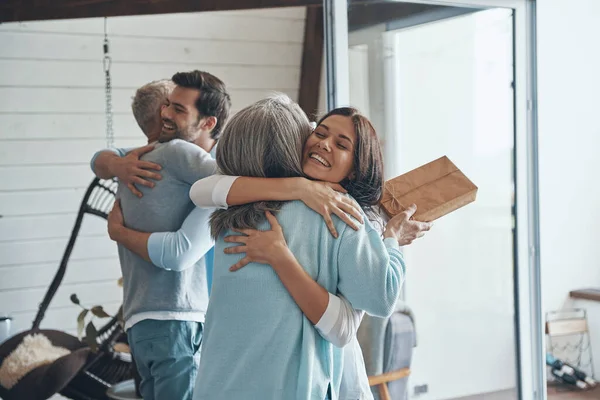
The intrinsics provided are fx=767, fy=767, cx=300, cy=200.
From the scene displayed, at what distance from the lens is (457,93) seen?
3.38m

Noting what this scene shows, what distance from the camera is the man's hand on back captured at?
206 centimetres

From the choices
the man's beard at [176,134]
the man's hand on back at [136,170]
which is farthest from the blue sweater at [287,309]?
the man's beard at [176,134]

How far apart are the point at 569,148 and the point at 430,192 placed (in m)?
Answer: 2.95

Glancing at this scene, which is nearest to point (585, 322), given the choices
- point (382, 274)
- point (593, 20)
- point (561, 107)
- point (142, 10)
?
point (561, 107)

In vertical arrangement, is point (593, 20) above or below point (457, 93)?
above

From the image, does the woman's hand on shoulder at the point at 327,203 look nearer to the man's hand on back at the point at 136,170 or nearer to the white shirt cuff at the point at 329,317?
the white shirt cuff at the point at 329,317

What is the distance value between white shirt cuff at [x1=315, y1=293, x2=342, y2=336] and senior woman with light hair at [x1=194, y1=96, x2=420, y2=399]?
25 mm

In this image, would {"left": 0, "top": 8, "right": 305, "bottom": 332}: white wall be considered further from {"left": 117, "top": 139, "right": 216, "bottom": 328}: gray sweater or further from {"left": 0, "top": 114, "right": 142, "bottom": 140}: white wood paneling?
{"left": 117, "top": 139, "right": 216, "bottom": 328}: gray sweater

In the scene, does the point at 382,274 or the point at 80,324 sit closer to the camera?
the point at 382,274

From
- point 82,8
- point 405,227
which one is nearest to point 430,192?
point 405,227

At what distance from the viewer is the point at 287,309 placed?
1.48m

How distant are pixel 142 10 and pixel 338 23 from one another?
4.08 ft

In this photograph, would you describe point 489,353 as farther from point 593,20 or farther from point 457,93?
point 593,20

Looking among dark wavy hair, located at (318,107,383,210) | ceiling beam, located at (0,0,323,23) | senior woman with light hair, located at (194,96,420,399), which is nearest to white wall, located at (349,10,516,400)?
ceiling beam, located at (0,0,323,23)
